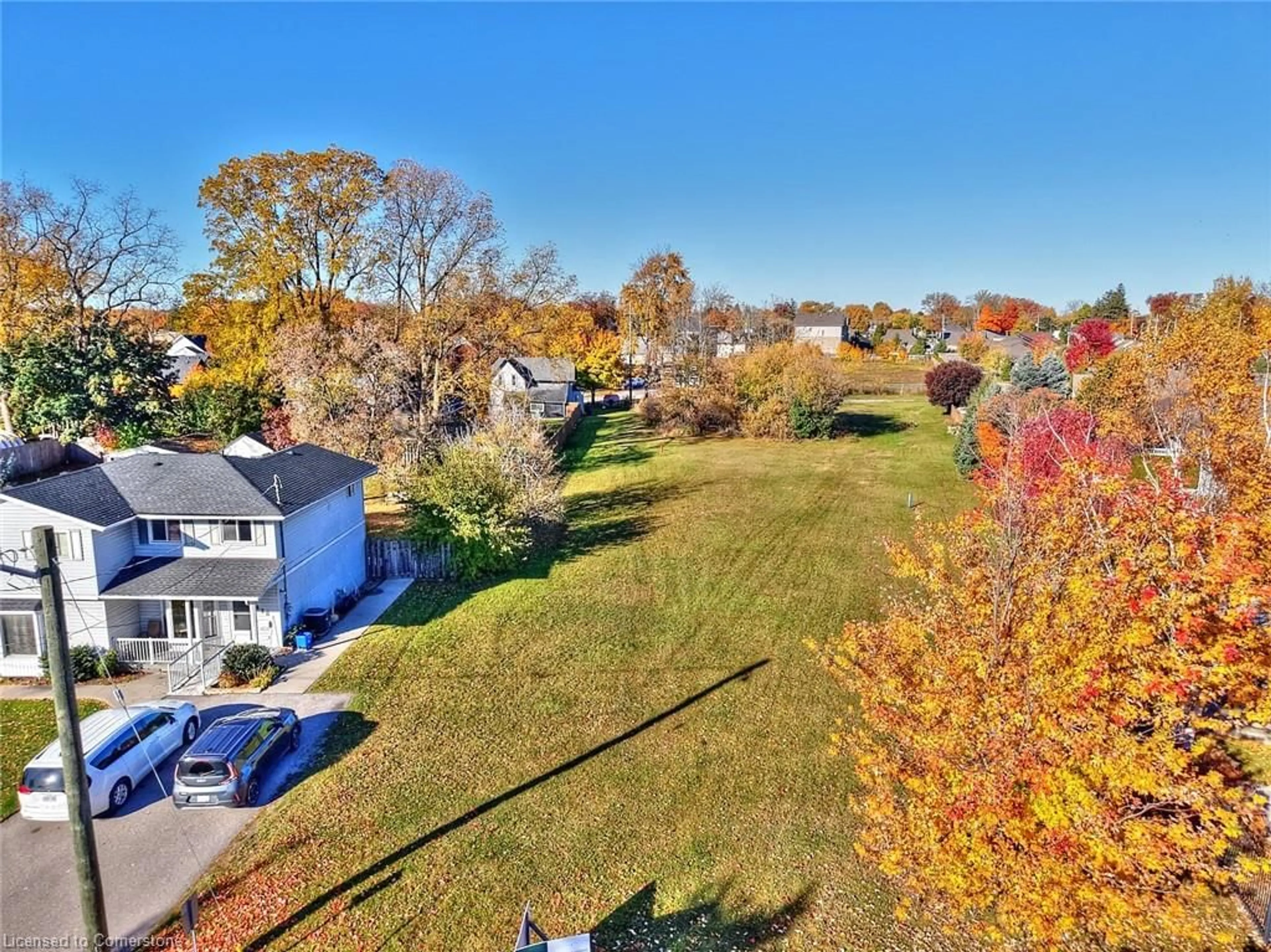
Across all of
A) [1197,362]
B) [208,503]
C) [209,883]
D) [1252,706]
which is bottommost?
[209,883]

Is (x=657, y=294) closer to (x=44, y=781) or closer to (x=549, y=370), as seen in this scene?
(x=549, y=370)

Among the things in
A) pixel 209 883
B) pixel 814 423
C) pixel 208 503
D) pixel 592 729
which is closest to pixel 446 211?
pixel 208 503

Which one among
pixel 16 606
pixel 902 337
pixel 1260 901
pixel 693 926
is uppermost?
pixel 902 337

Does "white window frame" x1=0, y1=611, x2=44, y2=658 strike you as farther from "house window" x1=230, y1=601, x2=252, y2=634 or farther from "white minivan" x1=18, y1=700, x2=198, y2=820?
"white minivan" x1=18, y1=700, x2=198, y2=820

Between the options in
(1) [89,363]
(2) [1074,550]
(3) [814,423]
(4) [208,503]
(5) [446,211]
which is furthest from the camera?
(3) [814,423]

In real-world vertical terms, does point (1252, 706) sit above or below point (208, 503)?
below

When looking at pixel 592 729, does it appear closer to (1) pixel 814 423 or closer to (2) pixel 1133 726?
(2) pixel 1133 726

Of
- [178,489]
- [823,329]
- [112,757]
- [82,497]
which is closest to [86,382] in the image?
[82,497]
